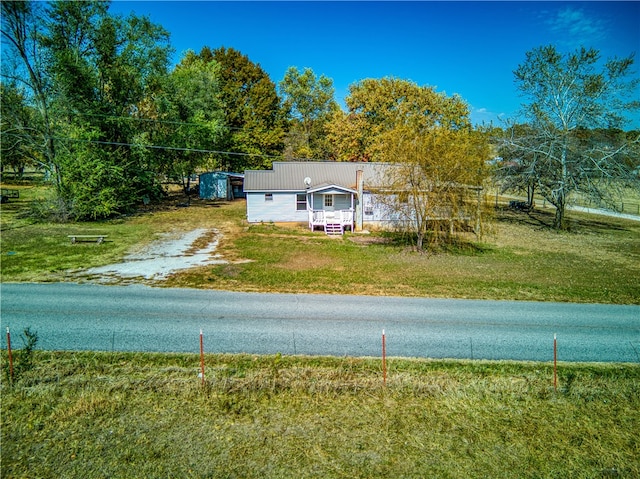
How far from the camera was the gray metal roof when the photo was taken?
30859 mm

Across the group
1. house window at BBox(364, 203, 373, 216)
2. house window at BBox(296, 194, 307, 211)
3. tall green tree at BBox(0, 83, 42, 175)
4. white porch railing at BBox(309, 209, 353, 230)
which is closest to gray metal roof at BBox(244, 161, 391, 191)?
house window at BBox(296, 194, 307, 211)

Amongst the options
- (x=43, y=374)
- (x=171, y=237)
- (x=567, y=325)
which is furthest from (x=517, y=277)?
(x=171, y=237)

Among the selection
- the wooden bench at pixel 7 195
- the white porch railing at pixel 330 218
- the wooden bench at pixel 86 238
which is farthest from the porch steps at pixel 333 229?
the wooden bench at pixel 7 195

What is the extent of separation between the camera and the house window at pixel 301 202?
31.1 metres

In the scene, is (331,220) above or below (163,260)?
above

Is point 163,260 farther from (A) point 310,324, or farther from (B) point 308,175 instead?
(B) point 308,175

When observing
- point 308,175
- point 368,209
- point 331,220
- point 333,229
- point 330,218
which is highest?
point 308,175

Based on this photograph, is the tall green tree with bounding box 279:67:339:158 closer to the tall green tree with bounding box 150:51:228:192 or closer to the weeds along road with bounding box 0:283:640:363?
the tall green tree with bounding box 150:51:228:192

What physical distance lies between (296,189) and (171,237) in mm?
9904

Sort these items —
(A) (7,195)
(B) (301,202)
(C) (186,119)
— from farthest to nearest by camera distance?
(A) (7,195), (C) (186,119), (B) (301,202)

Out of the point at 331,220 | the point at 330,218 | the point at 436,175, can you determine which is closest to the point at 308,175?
the point at 330,218

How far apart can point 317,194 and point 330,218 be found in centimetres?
242

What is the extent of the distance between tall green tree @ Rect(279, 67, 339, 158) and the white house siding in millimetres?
23582

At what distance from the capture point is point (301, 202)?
31.1 meters
